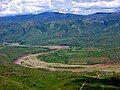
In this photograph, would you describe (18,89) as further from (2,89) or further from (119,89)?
(119,89)

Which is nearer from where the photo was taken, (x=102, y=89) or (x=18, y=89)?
(x=102, y=89)

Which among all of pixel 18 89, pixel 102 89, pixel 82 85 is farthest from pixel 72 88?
pixel 18 89

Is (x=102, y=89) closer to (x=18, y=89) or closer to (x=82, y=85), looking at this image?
(x=82, y=85)

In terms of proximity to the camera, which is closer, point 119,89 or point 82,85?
point 119,89

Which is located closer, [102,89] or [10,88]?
[102,89]

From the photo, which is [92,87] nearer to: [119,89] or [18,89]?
[119,89]
